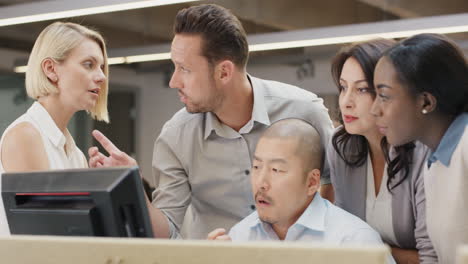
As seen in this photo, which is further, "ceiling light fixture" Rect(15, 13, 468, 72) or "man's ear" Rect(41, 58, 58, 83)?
"ceiling light fixture" Rect(15, 13, 468, 72)

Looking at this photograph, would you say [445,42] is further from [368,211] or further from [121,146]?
[121,146]

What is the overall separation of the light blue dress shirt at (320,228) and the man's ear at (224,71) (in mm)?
505

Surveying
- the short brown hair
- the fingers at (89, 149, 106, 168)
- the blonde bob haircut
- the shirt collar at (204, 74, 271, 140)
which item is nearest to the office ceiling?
the blonde bob haircut

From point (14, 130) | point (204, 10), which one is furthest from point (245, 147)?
point (14, 130)

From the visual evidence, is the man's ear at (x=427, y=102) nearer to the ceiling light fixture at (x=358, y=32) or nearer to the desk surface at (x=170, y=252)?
the desk surface at (x=170, y=252)

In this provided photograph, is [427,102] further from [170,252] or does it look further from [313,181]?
[170,252]

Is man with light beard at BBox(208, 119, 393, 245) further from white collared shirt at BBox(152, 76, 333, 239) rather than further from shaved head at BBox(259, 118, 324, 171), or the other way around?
white collared shirt at BBox(152, 76, 333, 239)

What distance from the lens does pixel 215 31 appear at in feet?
6.91

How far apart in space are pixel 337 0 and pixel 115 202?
12.4 ft

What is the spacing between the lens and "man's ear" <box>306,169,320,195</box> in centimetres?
176

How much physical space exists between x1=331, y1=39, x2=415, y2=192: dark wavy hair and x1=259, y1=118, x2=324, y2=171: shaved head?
74 mm

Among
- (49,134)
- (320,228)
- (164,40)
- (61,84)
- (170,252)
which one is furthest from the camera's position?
(164,40)

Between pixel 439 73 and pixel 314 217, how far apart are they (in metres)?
0.52

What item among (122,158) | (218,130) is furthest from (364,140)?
(122,158)
